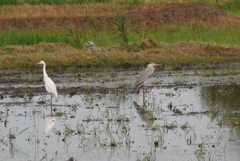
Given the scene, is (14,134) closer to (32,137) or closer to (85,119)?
(32,137)

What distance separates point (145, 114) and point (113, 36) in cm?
1222

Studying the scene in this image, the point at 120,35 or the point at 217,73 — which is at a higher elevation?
the point at 120,35

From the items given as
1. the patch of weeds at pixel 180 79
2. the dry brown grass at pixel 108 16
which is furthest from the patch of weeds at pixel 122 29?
the dry brown grass at pixel 108 16

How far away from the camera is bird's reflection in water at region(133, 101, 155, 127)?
10.1m

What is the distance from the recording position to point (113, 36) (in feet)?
74.6

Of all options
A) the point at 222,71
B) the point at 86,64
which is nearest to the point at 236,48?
the point at 222,71

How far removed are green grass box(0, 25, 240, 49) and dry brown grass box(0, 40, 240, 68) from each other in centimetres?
98

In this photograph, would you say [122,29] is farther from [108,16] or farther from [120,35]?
[108,16]

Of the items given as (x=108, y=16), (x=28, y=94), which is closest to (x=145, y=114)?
(x=28, y=94)

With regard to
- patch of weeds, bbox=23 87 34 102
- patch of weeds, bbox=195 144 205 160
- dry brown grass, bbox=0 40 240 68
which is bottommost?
patch of weeds, bbox=195 144 205 160

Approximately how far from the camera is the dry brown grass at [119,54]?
693 inches

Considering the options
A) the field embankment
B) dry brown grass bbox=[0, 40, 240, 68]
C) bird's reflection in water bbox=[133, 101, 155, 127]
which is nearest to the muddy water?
bird's reflection in water bbox=[133, 101, 155, 127]

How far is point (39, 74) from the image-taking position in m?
16.3

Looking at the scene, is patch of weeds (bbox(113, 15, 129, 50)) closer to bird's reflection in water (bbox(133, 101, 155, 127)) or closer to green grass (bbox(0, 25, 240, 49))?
green grass (bbox(0, 25, 240, 49))
